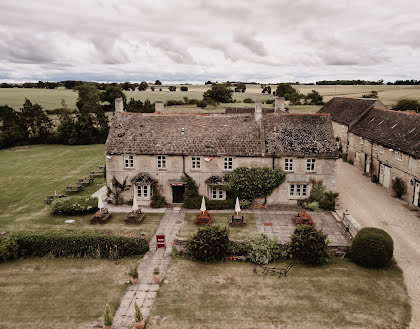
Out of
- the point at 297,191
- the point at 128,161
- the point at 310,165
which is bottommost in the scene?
the point at 297,191

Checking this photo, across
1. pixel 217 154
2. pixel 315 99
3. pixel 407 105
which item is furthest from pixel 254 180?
pixel 315 99

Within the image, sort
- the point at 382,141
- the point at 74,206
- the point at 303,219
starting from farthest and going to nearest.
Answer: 1. the point at 382,141
2. the point at 74,206
3. the point at 303,219

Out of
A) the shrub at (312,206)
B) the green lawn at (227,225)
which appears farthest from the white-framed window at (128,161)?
the shrub at (312,206)

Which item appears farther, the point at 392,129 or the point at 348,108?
the point at 348,108

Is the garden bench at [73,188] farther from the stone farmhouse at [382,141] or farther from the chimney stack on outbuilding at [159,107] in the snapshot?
the stone farmhouse at [382,141]

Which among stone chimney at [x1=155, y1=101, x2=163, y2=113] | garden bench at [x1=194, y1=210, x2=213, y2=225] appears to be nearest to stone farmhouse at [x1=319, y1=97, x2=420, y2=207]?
garden bench at [x1=194, y1=210, x2=213, y2=225]

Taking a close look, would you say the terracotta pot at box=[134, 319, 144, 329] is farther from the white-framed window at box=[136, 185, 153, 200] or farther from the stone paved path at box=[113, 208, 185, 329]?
the white-framed window at box=[136, 185, 153, 200]

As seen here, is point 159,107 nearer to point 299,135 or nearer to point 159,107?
point 159,107
